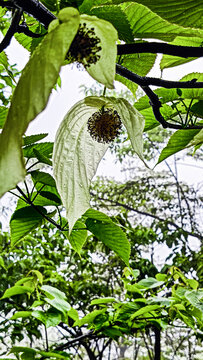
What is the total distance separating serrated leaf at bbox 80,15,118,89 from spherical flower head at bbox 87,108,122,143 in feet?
0.31

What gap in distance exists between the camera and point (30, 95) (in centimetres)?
13

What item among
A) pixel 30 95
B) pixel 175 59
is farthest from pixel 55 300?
pixel 30 95

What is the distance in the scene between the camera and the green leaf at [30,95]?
120 millimetres

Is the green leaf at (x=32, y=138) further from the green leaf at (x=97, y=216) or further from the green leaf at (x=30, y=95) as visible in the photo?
the green leaf at (x=30, y=95)

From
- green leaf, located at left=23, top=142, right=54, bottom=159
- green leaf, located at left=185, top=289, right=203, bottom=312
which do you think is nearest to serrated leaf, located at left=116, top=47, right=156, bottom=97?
green leaf, located at left=23, top=142, right=54, bottom=159

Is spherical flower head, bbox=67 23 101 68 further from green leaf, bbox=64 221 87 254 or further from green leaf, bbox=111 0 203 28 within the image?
green leaf, bbox=64 221 87 254

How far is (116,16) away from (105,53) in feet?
0.16

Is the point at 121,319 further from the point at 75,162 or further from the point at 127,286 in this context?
the point at 75,162

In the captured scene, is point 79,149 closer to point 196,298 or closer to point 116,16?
point 116,16

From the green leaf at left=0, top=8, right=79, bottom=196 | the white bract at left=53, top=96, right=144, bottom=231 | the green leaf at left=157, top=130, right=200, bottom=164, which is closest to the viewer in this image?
the green leaf at left=0, top=8, right=79, bottom=196

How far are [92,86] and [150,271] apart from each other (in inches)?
83.9

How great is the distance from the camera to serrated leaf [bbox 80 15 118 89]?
0.58 feet

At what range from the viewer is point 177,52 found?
0.65 feet

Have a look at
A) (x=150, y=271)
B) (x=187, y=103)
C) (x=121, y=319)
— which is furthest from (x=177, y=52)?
(x=150, y=271)
